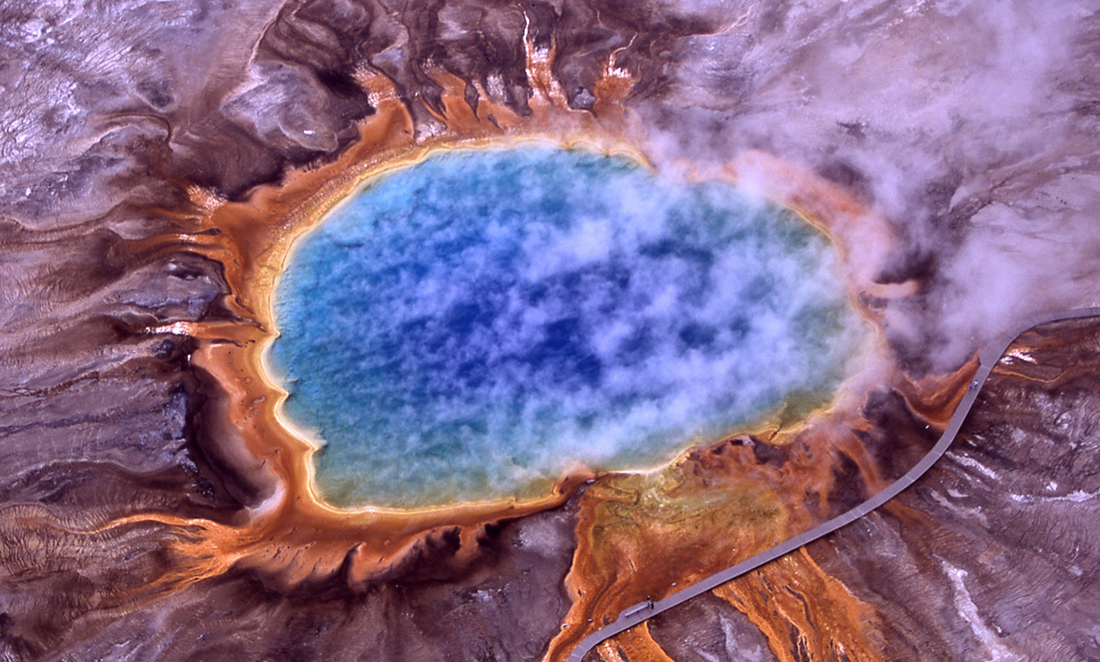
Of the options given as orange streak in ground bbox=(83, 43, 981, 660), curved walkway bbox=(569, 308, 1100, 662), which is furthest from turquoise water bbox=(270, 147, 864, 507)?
curved walkway bbox=(569, 308, 1100, 662)

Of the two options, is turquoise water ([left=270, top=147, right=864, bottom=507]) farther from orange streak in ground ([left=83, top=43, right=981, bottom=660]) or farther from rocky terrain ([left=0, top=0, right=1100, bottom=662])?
rocky terrain ([left=0, top=0, right=1100, bottom=662])

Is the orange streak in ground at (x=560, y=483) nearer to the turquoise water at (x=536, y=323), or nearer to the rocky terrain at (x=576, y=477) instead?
the rocky terrain at (x=576, y=477)

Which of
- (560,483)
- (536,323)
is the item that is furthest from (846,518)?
(536,323)

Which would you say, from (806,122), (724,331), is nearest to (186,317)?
(724,331)

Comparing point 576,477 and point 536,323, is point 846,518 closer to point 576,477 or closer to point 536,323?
point 576,477

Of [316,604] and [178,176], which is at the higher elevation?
[178,176]

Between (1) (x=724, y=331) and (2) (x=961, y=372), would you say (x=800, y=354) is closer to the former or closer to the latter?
(1) (x=724, y=331)

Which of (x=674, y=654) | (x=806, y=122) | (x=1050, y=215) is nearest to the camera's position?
(x=674, y=654)
